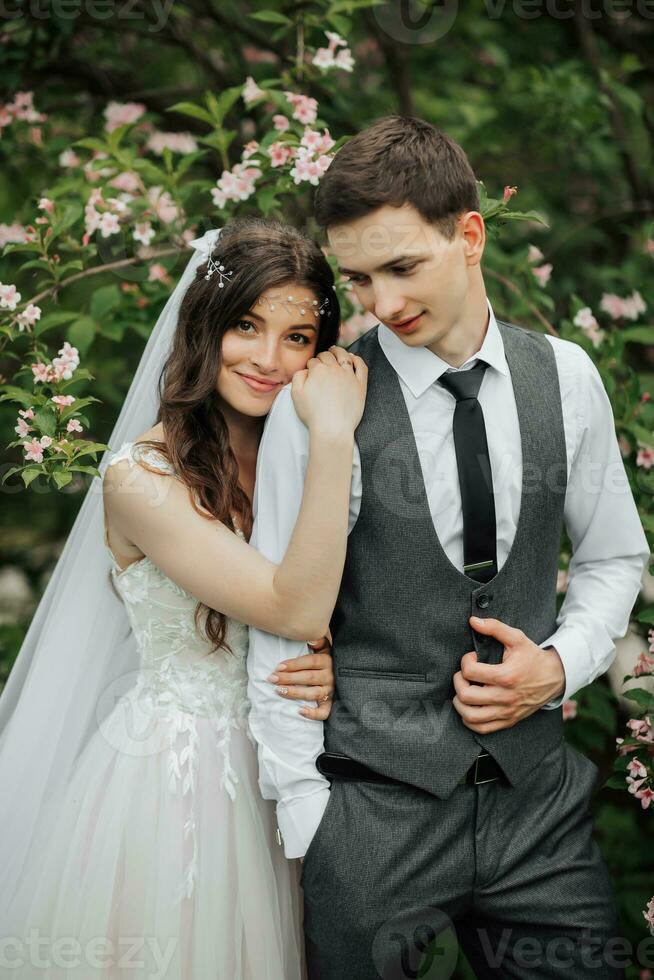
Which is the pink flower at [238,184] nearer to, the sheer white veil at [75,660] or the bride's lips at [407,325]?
the sheer white veil at [75,660]

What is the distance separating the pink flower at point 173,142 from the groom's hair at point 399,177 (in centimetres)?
153

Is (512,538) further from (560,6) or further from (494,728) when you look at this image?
(560,6)

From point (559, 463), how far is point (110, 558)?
0.99 metres

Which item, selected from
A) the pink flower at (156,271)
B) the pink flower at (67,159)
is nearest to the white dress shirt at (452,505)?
the pink flower at (156,271)

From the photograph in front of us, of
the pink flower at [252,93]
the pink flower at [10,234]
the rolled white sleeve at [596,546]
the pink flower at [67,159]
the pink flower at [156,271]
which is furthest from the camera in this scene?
the pink flower at [67,159]

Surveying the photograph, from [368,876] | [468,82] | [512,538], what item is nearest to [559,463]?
[512,538]

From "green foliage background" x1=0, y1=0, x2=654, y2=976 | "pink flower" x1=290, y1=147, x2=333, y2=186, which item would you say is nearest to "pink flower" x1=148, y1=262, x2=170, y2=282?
"green foliage background" x1=0, y1=0, x2=654, y2=976

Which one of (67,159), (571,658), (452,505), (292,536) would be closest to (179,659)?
(292,536)

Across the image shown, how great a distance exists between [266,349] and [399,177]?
45 centimetres

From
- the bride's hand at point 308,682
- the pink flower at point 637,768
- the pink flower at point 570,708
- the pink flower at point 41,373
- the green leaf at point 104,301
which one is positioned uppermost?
the pink flower at point 41,373

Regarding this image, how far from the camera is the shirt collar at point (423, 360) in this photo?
177 cm

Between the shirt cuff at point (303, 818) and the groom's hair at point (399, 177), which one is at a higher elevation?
the groom's hair at point (399, 177)

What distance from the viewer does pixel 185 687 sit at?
6.63ft

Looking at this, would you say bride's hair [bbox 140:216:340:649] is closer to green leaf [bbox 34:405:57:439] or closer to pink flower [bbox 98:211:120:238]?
green leaf [bbox 34:405:57:439]
